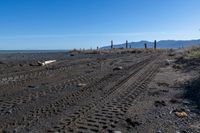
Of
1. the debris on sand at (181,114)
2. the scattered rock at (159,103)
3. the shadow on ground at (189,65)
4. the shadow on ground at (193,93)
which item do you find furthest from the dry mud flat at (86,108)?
the shadow on ground at (189,65)

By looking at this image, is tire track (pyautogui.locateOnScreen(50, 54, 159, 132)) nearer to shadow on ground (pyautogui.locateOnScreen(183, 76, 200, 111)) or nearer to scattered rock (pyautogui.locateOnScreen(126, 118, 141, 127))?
scattered rock (pyautogui.locateOnScreen(126, 118, 141, 127))

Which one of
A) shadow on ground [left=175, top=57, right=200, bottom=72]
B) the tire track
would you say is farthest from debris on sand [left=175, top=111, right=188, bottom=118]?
shadow on ground [left=175, top=57, right=200, bottom=72]

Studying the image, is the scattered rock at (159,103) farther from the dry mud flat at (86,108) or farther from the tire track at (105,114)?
the tire track at (105,114)

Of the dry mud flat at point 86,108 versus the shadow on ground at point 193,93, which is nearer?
the dry mud flat at point 86,108

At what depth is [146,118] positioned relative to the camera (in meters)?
7.25

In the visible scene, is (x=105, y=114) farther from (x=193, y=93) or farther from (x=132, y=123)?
(x=193, y=93)

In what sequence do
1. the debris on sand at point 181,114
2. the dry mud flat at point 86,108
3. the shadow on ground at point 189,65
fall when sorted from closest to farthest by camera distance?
1. the dry mud flat at point 86,108
2. the debris on sand at point 181,114
3. the shadow on ground at point 189,65

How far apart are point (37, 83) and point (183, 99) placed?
6441mm

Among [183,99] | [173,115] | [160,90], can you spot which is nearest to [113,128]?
[173,115]

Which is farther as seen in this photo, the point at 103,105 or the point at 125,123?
the point at 103,105

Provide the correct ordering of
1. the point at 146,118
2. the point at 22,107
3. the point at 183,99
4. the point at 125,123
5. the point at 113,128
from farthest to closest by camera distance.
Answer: the point at 183,99 → the point at 22,107 → the point at 146,118 → the point at 125,123 → the point at 113,128

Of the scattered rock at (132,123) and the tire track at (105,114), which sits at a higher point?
the tire track at (105,114)

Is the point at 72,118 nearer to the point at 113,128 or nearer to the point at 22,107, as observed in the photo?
the point at 113,128

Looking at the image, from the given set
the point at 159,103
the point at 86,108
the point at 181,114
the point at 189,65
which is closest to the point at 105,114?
the point at 86,108
